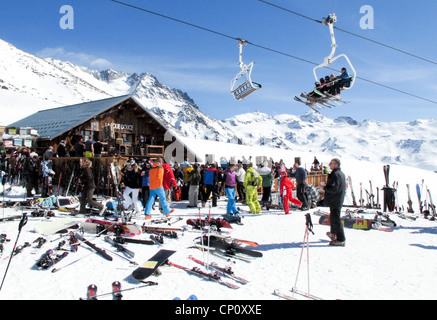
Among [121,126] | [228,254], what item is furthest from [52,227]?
[121,126]

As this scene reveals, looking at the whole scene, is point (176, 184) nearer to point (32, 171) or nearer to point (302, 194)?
point (302, 194)

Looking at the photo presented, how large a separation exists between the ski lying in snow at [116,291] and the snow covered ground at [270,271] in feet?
0.30

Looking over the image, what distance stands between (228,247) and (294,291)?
1.94 m

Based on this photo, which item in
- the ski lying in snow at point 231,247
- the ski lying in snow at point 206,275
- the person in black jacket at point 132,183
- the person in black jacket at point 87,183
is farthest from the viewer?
the person in black jacket at point 132,183

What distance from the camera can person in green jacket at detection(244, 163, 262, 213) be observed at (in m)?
9.96

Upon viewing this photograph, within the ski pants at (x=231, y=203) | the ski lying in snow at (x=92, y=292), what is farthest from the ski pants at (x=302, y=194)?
the ski lying in snow at (x=92, y=292)

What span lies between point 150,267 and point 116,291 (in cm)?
72

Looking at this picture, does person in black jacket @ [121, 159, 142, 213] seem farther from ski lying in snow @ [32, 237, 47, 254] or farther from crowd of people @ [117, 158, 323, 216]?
ski lying in snow @ [32, 237, 47, 254]

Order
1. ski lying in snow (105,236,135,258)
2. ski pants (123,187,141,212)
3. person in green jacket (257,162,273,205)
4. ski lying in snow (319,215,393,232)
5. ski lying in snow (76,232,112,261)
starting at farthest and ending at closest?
person in green jacket (257,162,273,205), ski pants (123,187,141,212), ski lying in snow (319,215,393,232), ski lying in snow (105,236,135,258), ski lying in snow (76,232,112,261)

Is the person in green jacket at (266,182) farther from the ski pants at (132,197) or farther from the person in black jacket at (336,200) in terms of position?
the person in black jacket at (336,200)

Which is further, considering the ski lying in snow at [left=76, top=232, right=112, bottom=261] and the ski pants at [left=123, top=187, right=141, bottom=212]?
the ski pants at [left=123, top=187, right=141, bottom=212]

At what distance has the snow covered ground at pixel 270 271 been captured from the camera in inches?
160

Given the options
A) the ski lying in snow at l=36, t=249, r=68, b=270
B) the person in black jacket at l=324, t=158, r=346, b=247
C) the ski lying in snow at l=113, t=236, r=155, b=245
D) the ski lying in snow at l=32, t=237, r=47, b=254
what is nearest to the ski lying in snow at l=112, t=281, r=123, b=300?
the ski lying in snow at l=36, t=249, r=68, b=270

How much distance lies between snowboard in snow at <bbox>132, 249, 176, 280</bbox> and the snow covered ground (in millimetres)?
113
